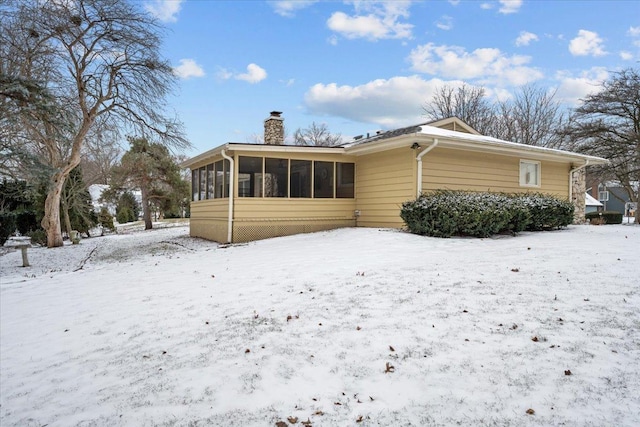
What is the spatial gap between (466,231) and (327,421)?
24.5 feet

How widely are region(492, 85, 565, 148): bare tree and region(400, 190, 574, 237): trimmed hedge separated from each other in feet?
69.7

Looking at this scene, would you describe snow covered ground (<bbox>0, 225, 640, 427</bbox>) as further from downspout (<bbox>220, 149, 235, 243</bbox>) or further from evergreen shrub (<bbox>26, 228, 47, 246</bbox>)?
evergreen shrub (<bbox>26, 228, 47, 246</bbox>)

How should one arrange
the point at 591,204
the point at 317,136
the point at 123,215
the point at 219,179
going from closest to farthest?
1. the point at 219,179
2. the point at 123,215
3. the point at 591,204
4. the point at 317,136

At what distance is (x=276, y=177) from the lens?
12.2m

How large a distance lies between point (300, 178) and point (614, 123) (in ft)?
55.1

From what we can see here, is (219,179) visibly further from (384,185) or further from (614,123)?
(614,123)

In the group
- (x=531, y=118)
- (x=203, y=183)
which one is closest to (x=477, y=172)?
(x=203, y=183)

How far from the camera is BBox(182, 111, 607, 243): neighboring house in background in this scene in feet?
37.1

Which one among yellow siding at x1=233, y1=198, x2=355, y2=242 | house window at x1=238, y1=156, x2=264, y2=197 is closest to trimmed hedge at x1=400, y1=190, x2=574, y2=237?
yellow siding at x1=233, y1=198, x2=355, y2=242

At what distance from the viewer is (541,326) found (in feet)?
12.1

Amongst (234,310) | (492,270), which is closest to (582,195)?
(492,270)

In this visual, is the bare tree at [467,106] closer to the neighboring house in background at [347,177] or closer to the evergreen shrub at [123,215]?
the neighboring house in background at [347,177]

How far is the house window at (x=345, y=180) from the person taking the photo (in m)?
13.0

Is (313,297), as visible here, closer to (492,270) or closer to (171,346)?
(171,346)
